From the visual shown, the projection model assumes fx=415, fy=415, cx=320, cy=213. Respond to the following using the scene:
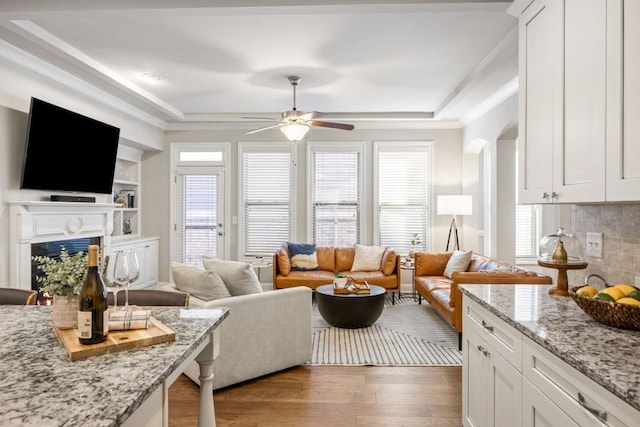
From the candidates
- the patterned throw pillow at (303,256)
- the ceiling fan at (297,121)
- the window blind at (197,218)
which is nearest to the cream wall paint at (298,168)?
the window blind at (197,218)

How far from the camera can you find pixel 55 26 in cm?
344

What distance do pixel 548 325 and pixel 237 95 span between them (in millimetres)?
4771

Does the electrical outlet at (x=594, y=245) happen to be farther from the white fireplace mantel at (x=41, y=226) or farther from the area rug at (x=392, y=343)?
the white fireplace mantel at (x=41, y=226)

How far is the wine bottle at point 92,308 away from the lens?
1313 mm

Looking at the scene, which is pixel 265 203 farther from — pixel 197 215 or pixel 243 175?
pixel 197 215

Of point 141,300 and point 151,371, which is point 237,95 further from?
point 151,371

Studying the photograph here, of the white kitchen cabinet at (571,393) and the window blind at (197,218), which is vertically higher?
the window blind at (197,218)

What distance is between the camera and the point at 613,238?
211cm

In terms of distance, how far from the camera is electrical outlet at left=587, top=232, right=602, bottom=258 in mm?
2201

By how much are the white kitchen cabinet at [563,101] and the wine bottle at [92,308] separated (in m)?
1.92

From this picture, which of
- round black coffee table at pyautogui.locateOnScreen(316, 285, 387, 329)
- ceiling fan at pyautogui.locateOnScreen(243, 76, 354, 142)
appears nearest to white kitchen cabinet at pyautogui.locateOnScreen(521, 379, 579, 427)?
round black coffee table at pyautogui.locateOnScreen(316, 285, 387, 329)

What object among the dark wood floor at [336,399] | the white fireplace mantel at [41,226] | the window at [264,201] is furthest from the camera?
the window at [264,201]

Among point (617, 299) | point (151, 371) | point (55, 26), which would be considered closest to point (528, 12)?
point (617, 299)

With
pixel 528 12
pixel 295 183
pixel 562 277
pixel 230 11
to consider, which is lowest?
pixel 562 277
